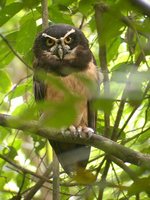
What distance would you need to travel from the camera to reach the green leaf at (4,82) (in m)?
3.56

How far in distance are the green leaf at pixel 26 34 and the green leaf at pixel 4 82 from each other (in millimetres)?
455

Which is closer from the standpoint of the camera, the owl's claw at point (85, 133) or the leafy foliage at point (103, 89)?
the leafy foliage at point (103, 89)

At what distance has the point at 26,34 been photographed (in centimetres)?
308

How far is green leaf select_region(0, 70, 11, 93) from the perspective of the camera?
11.7ft

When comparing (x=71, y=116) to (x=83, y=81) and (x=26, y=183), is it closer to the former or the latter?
(x=83, y=81)

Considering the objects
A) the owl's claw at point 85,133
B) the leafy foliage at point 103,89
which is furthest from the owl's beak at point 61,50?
the owl's claw at point 85,133

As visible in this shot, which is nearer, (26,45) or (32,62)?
(26,45)

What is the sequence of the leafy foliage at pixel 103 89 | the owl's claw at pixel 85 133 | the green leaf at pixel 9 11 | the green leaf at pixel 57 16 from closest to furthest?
the leafy foliage at pixel 103 89, the owl's claw at pixel 85 133, the green leaf at pixel 9 11, the green leaf at pixel 57 16

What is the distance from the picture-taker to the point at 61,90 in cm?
74

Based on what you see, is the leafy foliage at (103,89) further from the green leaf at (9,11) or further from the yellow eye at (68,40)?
the yellow eye at (68,40)

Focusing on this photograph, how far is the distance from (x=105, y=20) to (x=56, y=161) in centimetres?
251

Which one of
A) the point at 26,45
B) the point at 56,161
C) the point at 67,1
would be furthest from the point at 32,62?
the point at 67,1

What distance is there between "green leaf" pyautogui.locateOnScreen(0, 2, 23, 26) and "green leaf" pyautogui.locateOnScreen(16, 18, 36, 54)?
0.29 m

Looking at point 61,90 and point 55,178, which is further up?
point 55,178
